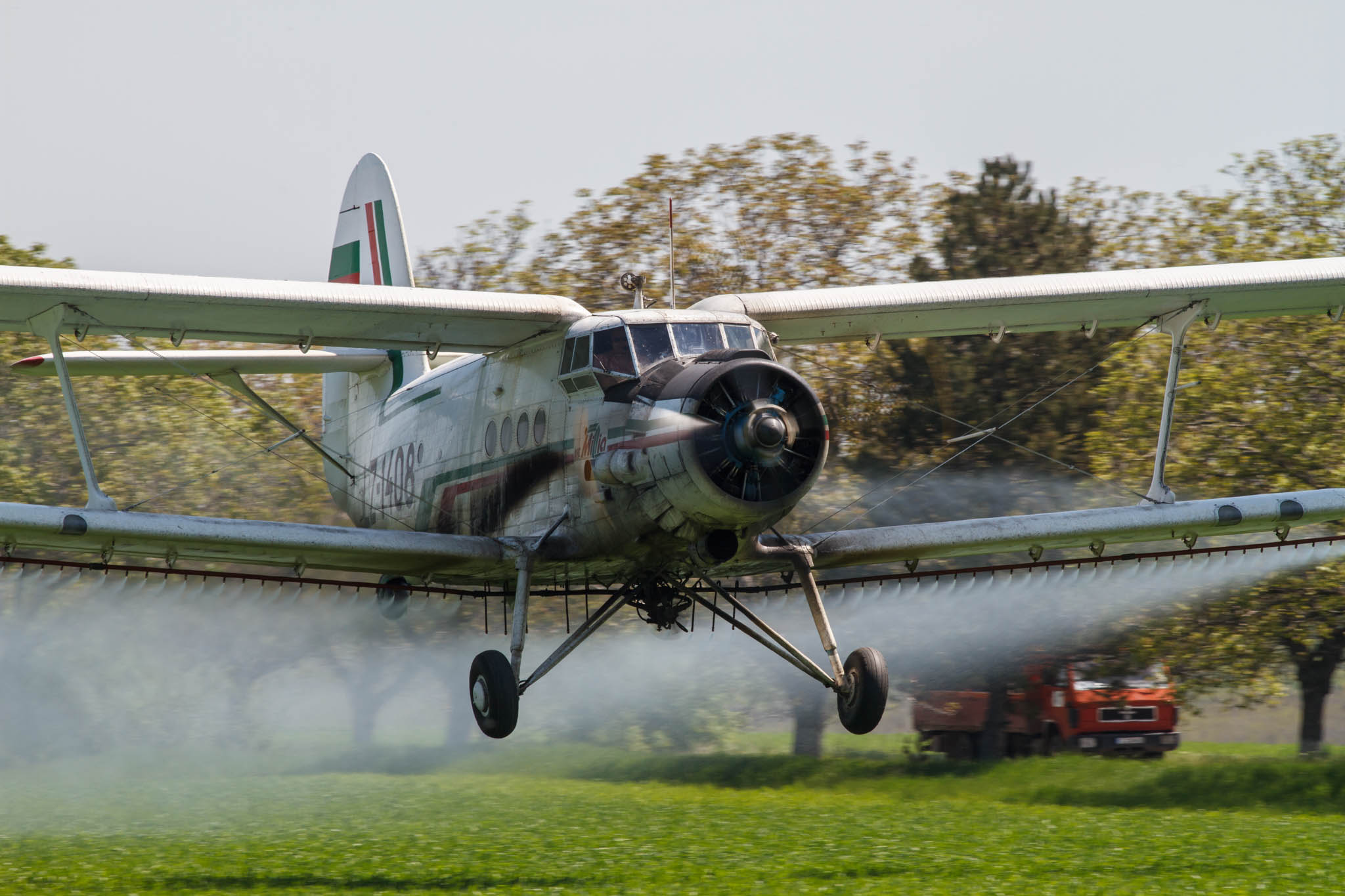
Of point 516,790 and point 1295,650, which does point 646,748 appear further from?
point 1295,650

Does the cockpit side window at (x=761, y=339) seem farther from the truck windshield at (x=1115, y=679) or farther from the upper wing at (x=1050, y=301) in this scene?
the truck windshield at (x=1115, y=679)

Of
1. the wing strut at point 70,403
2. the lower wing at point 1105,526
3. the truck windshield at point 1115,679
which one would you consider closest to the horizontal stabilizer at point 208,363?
the wing strut at point 70,403

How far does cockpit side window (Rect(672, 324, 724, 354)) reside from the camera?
Answer: 11719 mm

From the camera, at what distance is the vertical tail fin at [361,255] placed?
18.5 m

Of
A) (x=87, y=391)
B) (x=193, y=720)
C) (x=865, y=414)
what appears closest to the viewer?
(x=193, y=720)

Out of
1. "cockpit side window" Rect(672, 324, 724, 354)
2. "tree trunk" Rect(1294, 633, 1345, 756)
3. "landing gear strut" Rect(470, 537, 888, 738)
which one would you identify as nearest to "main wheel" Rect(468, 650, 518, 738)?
"landing gear strut" Rect(470, 537, 888, 738)

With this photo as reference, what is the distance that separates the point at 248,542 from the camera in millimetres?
12383

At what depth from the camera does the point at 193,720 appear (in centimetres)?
2336

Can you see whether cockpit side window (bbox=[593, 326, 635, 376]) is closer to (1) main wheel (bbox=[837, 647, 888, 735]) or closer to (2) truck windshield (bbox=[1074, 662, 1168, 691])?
(1) main wheel (bbox=[837, 647, 888, 735])

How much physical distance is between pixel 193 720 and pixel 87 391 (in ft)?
42.0

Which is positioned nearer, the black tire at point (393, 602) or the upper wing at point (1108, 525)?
the upper wing at point (1108, 525)

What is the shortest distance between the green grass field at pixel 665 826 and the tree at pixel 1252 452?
1609 millimetres

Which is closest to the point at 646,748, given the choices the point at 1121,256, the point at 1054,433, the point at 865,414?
the point at 865,414

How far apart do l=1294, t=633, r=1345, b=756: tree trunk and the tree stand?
2 centimetres
